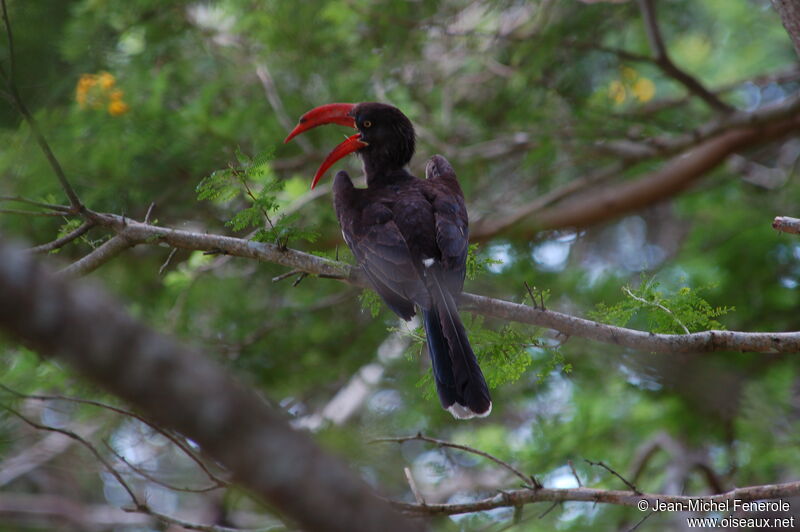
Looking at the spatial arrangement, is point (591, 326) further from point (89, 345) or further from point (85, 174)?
point (85, 174)

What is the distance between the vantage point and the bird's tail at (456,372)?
122 inches

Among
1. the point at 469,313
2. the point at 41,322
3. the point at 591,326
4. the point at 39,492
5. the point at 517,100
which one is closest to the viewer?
the point at 41,322

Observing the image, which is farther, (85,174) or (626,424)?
(626,424)

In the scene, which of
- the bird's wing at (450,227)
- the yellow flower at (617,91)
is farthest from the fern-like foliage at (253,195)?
the yellow flower at (617,91)

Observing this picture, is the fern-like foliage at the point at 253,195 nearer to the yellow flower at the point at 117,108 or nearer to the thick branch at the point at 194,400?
the thick branch at the point at 194,400

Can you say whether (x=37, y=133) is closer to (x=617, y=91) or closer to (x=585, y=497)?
(x=585, y=497)

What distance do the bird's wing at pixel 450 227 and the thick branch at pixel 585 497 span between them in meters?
0.85

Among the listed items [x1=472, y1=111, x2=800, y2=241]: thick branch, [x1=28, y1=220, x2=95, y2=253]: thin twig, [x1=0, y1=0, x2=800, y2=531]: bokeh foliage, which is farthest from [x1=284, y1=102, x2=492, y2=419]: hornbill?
[x1=472, y1=111, x2=800, y2=241]: thick branch

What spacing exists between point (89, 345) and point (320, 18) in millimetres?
5371

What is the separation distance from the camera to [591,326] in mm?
2932

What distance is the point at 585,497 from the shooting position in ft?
9.78

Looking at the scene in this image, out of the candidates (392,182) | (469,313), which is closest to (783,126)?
(392,182)

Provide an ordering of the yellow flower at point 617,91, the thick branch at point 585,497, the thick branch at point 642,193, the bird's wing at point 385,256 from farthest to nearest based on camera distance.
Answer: the yellow flower at point 617,91, the thick branch at point 642,193, the bird's wing at point 385,256, the thick branch at point 585,497

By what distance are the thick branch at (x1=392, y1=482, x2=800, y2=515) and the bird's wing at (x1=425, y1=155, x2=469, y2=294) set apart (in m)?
0.85
